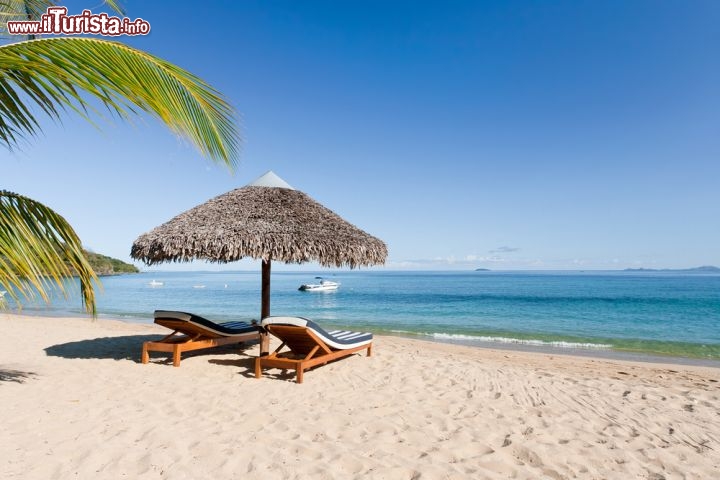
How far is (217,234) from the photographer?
18.5 ft

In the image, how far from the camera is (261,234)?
5684 mm

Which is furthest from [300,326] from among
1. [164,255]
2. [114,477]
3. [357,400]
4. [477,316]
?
[477,316]

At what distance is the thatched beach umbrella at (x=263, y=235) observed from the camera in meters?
5.64

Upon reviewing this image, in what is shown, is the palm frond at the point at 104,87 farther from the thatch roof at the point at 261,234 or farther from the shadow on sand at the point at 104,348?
the shadow on sand at the point at 104,348

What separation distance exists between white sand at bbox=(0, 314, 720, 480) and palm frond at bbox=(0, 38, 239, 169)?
2.24 m

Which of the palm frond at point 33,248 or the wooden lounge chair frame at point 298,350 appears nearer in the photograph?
the palm frond at point 33,248

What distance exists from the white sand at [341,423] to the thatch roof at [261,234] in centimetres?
161

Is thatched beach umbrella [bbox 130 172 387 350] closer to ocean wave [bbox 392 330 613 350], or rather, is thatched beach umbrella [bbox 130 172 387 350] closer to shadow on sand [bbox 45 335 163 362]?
shadow on sand [bbox 45 335 163 362]

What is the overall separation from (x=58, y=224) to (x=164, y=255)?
3593 millimetres

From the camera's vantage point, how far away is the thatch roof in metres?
5.63

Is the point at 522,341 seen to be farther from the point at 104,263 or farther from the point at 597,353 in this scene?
the point at 104,263

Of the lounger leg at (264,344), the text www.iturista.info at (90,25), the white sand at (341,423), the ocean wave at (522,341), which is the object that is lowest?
the ocean wave at (522,341)

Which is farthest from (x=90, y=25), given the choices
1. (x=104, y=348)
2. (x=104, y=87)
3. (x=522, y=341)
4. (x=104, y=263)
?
(x=522, y=341)

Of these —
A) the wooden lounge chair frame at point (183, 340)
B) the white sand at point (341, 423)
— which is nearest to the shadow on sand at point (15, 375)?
the white sand at point (341, 423)
